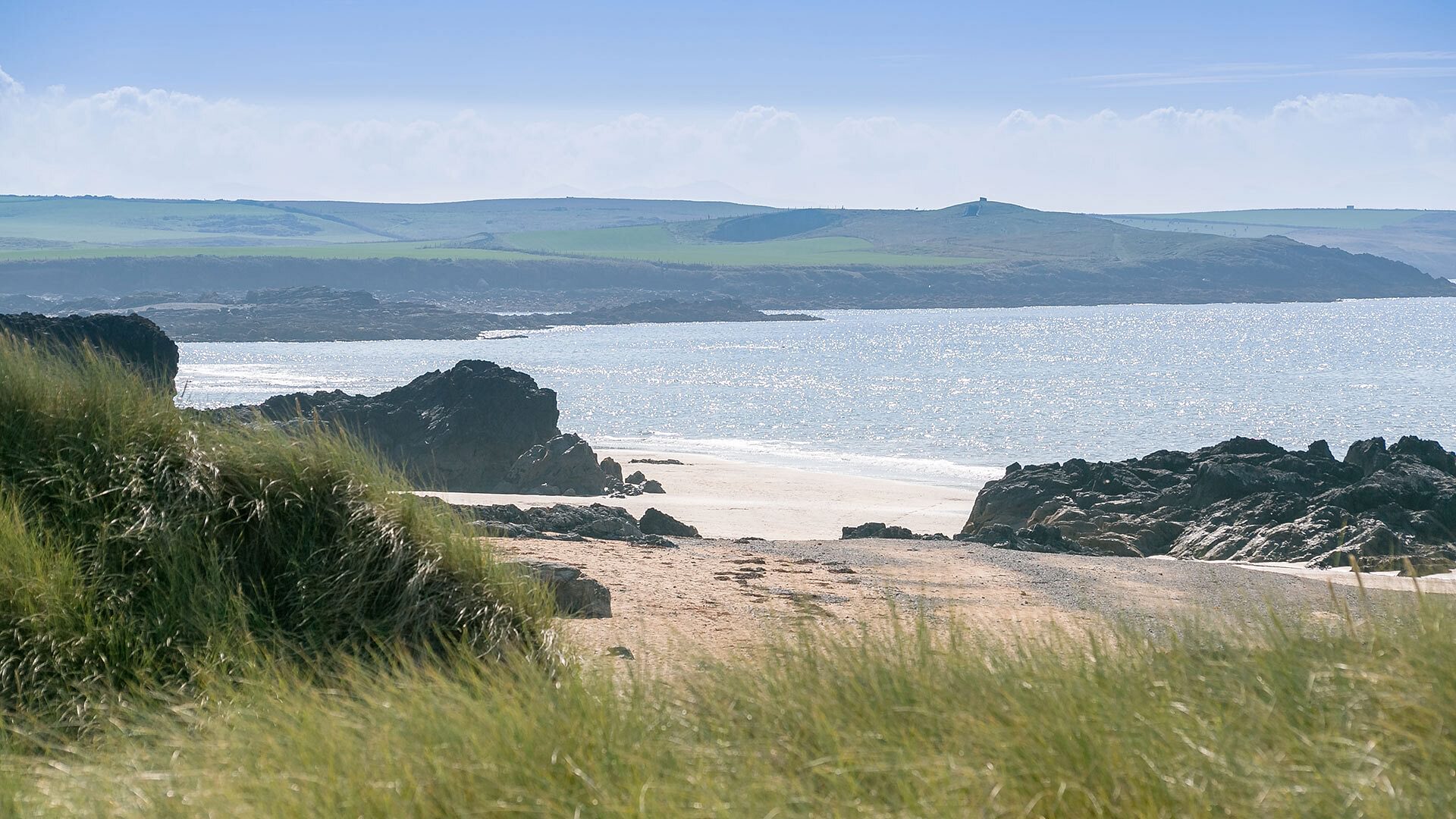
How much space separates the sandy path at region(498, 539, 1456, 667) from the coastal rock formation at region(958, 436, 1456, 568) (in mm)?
2048

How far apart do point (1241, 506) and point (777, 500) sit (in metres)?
10.4

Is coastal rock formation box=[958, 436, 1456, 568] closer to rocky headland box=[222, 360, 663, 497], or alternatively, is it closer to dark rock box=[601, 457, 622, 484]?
rocky headland box=[222, 360, 663, 497]

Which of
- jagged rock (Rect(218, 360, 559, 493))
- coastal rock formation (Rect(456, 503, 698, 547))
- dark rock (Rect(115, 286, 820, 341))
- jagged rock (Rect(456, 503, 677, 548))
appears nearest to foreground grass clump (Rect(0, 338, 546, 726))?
coastal rock formation (Rect(456, 503, 698, 547))

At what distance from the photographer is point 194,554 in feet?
19.5

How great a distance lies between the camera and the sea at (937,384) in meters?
43.2

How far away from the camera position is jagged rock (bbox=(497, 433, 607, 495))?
26609 mm

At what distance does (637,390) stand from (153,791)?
59.6 m

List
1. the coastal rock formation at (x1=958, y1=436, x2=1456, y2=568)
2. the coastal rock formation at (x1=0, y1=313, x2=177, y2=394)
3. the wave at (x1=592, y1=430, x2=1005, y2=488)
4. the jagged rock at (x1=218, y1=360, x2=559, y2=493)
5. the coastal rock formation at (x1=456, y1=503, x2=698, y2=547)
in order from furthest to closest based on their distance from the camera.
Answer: the wave at (x1=592, y1=430, x2=1005, y2=488)
the jagged rock at (x1=218, y1=360, x2=559, y2=493)
the coastal rock formation at (x1=0, y1=313, x2=177, y2=394)
the coastal rock formation at (x1=958, y1=436, x2=1456, y2=568)
the coastal rock formation at (x1=456, y1=503, x2=698, y2=547)

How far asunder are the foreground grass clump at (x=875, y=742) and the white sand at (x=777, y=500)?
49.9 feet

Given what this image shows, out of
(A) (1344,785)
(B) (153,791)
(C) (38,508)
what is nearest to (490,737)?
(B) (153,791)

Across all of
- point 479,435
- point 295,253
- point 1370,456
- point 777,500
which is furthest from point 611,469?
point 295,253

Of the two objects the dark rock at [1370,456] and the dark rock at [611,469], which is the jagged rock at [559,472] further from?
the dark rock at [1370,456]

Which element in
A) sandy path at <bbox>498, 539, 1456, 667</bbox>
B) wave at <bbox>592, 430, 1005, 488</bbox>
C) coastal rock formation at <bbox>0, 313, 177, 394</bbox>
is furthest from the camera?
wave at <bbox>592, 430, 1005, 488</bbox>

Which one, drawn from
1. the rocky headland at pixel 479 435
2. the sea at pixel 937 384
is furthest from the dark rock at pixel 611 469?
the sea at pixel 937 384
